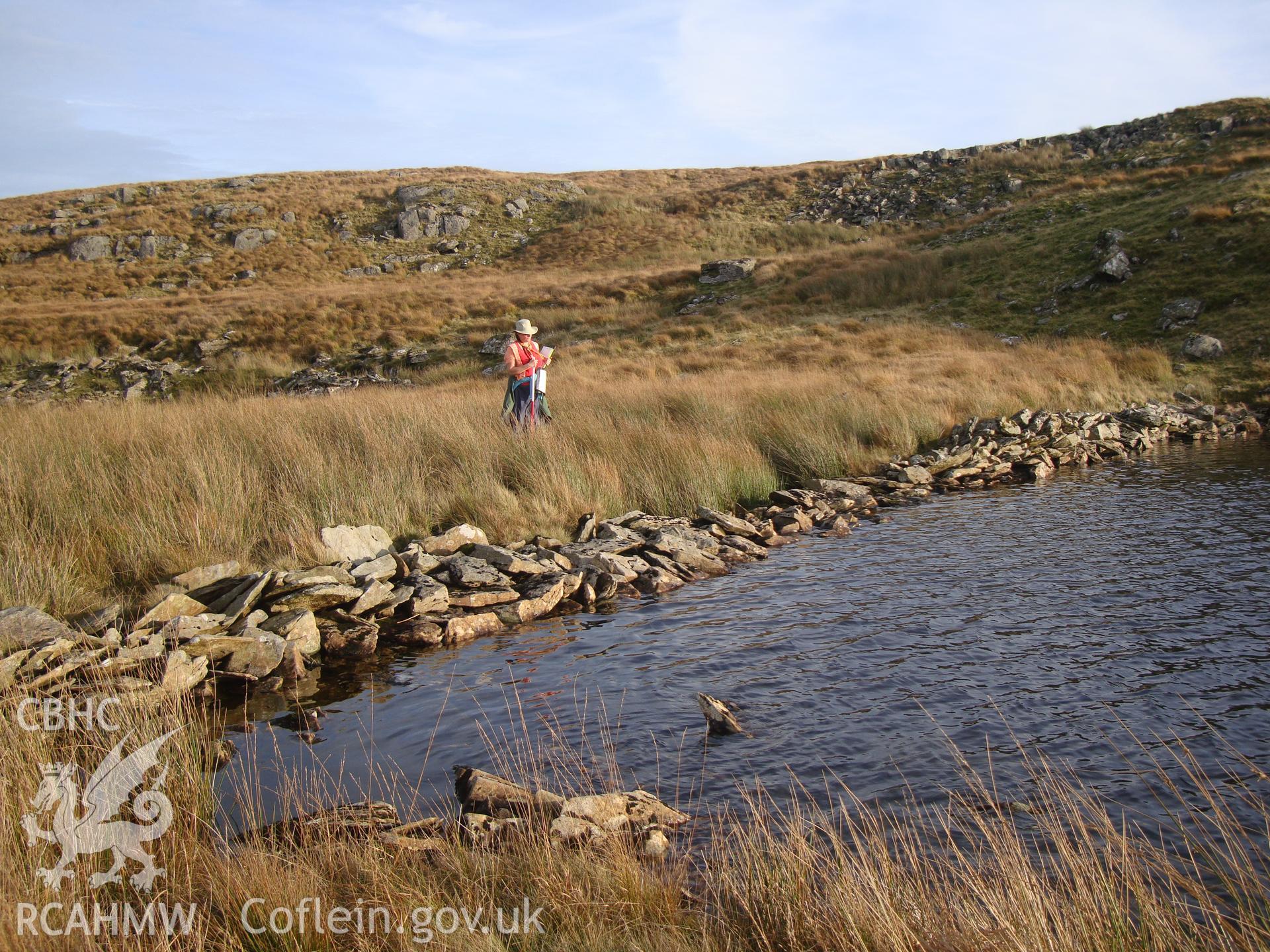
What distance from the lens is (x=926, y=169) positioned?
192ft

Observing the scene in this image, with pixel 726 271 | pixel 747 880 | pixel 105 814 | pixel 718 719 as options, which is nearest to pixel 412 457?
pixel 718 719

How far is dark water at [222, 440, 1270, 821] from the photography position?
492cm

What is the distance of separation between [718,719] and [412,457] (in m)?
6.68

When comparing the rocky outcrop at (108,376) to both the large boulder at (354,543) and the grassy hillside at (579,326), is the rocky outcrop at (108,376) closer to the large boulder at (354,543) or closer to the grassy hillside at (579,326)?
the grassy hillside at (579,326)

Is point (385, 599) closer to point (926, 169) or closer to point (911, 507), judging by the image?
point (911, 507)

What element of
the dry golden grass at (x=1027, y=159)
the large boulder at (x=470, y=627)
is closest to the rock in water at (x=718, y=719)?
the large boulder at (x=470, y=627)

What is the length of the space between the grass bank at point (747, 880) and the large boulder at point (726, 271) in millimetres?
35868

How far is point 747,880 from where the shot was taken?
3.21 metres

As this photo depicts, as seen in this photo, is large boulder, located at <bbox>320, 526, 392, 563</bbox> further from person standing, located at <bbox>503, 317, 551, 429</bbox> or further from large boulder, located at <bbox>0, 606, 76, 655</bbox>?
person standing, located at <bbox>503, 317, 551, 429</bbox>

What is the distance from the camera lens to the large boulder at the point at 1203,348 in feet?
68.6

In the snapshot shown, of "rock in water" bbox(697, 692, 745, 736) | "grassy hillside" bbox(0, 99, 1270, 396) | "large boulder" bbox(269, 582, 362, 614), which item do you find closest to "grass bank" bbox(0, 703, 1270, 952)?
"rock in water" bbox(697, 692, 745, 736)

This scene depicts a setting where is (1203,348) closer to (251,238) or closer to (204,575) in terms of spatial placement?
(204,575)

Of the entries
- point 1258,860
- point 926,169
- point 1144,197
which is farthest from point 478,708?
point 926,169

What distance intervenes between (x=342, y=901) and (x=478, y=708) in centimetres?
268
